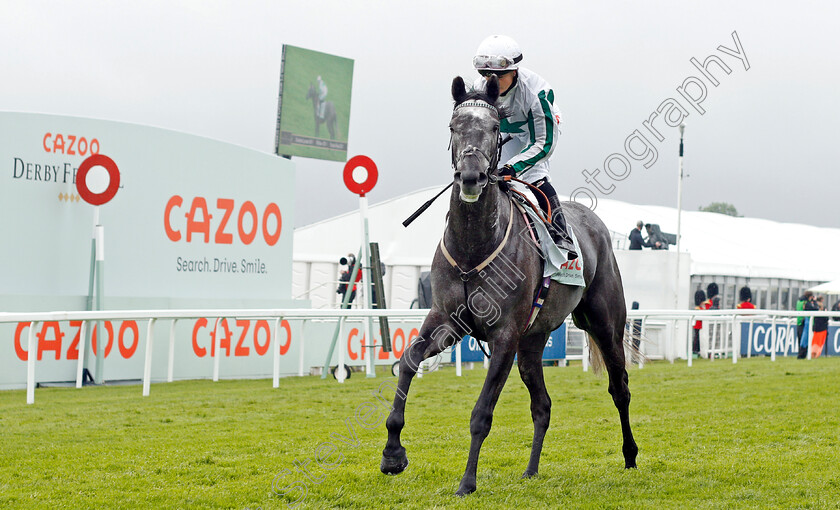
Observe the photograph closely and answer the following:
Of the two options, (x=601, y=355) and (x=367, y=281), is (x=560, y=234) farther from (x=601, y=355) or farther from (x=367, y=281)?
(x=367, y=281)

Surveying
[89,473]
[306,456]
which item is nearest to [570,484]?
[306,456]

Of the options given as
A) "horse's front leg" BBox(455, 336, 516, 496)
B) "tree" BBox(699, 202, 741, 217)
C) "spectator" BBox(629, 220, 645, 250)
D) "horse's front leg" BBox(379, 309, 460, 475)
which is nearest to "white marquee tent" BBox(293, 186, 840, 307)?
"spectator" BBox(629, 220, 645, 250)

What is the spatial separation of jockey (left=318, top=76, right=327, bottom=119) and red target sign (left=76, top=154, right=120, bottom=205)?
871cm

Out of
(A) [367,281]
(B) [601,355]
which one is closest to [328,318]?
(A) [367,281]

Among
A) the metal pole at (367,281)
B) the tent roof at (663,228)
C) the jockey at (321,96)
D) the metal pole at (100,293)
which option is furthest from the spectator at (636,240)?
the metal pole at (100,293)

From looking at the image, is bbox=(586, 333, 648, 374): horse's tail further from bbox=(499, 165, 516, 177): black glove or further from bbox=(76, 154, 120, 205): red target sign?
bbox=(76, 154, 120, 205): red target sign

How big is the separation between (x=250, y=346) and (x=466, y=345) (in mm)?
3073

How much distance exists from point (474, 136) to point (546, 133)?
3.16ft

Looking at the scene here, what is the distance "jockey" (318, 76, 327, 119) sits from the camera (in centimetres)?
1948

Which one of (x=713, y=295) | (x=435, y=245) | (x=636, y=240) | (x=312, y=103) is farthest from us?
(x=435, y=245)

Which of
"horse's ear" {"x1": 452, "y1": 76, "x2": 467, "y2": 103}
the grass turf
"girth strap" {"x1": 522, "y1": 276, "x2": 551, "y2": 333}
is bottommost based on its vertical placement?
the grass turf

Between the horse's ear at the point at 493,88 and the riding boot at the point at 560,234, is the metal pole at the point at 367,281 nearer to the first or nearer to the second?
the riding boot at the point at 560,234

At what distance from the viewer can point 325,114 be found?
20.0 metres

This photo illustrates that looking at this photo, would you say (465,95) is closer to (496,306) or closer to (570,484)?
(496,306)
